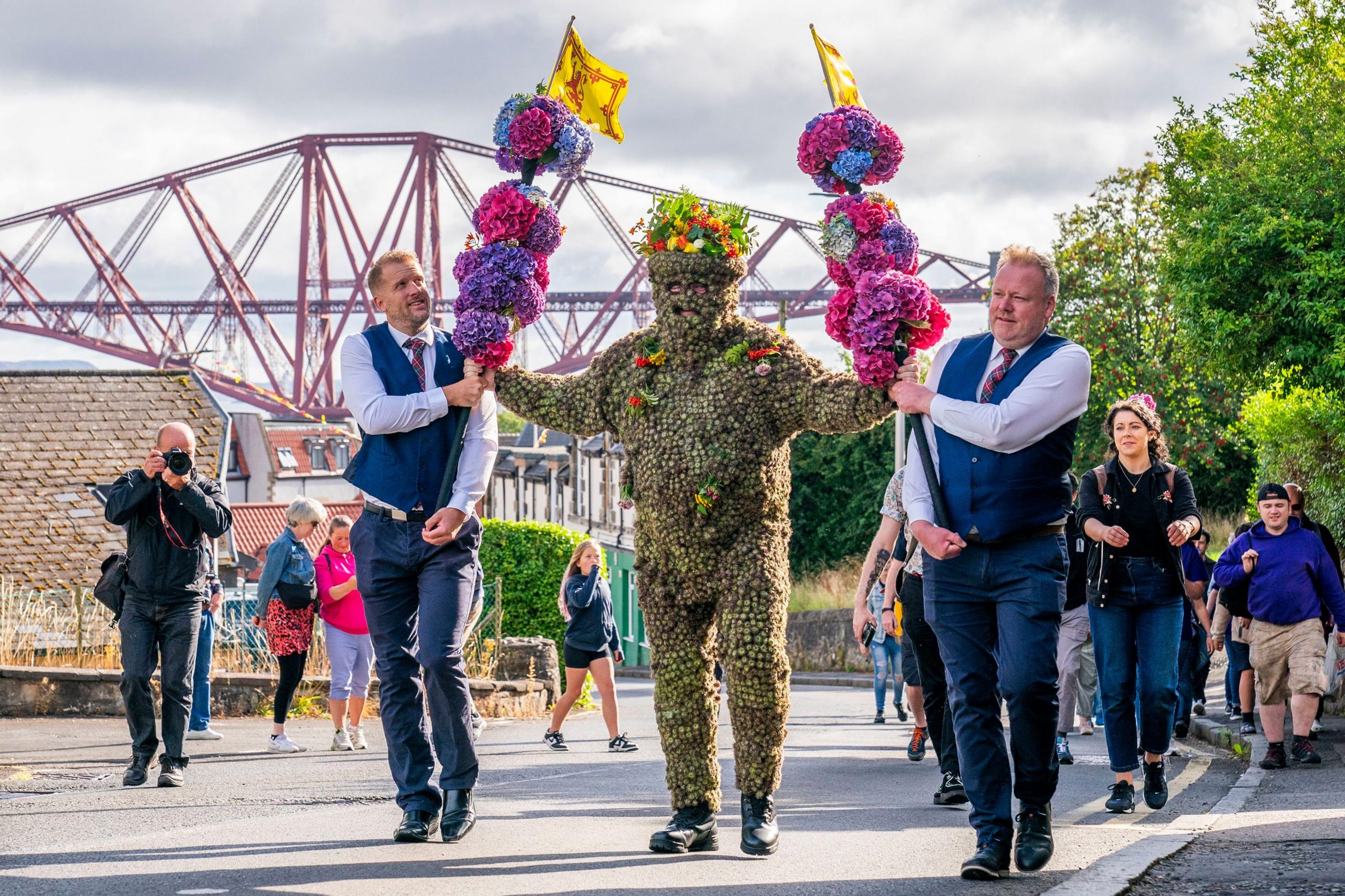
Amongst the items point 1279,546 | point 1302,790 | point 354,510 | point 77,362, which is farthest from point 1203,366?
point 77,362

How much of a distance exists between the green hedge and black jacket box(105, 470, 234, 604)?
494 inches

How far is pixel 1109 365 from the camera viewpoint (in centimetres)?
2983

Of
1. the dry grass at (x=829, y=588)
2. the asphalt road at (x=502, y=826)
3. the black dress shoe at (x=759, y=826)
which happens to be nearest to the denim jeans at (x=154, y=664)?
the asphalt road at (x=502, y=826)

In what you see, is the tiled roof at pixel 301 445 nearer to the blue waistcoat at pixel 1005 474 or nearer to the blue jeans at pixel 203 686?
the blue jeans at pixel 203 686

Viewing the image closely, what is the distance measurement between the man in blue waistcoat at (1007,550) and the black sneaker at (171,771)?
4200mm

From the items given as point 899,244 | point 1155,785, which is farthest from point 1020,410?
point 1155,785

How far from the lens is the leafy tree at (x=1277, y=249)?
1472 cm

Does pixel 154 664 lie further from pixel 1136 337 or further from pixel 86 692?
pixel 1136 337

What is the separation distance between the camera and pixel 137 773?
7883mm

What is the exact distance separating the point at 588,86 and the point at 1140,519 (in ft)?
10.1

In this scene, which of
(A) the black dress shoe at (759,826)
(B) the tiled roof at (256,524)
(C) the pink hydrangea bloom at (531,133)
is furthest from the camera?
(B) the tiled roof at (256,524)

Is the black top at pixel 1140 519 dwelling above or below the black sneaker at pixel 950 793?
above

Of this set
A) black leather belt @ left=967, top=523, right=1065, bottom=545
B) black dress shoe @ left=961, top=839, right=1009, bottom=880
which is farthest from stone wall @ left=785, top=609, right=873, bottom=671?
black dress shoe @ left=961, top=839, right=1009, bottom=880

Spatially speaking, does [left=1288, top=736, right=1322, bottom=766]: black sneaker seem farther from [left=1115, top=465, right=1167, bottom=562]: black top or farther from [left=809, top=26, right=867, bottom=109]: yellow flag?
[left=809, top=26, right=867, bottom=109]: yellow flag
